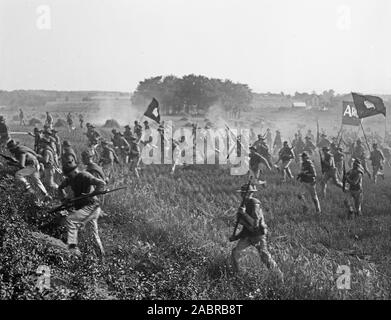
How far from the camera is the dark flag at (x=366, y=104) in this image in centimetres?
1688

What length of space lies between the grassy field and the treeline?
1491cm

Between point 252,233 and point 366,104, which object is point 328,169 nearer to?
point 366,104

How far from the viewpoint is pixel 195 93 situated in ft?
97.8

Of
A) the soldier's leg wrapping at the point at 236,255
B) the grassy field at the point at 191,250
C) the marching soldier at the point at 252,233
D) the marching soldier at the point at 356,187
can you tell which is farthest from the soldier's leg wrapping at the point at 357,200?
the soldier's leg wrapping at the point at 236,255

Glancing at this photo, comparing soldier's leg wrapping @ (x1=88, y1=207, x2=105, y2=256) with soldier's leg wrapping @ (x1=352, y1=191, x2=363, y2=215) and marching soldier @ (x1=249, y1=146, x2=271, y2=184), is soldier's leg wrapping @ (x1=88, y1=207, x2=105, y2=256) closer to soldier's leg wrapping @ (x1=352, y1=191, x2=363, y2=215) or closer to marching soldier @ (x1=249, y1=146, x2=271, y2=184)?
soldier's leg wrapping @ (x1=352, y1=191, x2=363, y2=215)

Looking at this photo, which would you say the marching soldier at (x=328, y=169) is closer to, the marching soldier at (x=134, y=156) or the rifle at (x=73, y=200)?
the marching soldier at (x=134, y=156)

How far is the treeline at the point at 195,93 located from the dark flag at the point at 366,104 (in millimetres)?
12717

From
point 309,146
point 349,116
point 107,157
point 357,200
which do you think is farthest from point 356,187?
point 309,146

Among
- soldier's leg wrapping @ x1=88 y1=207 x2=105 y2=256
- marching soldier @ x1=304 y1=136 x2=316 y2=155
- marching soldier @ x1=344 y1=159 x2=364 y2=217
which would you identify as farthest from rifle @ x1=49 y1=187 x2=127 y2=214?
marching soldier @ x1=304 y1=136 x2=316 y2=155

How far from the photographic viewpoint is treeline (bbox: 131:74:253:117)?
2908cm

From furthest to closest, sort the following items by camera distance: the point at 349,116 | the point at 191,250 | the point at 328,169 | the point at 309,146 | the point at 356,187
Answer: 1. the point at 309,146
2. the point at 349,116
3. the point at 328,169
4. the point at 356,187
5. the point at 191,250

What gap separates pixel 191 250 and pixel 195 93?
21270 mm
